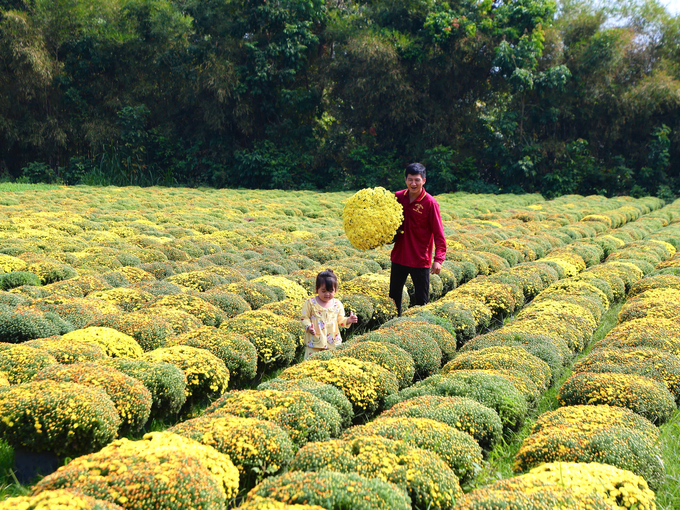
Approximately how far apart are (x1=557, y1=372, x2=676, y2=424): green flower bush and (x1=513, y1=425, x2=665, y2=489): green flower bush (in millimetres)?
628

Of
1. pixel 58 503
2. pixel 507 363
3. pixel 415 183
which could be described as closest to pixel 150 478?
pixel 58 503

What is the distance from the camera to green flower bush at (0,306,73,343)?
5941 mm

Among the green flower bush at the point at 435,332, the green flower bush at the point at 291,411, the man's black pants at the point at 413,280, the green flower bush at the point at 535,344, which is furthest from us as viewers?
the man's black pants at the point at 413,280

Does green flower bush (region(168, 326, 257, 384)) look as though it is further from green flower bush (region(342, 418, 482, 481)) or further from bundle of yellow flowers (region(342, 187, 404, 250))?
bundle of yellow flowers (region(342, 187, 404, 250))

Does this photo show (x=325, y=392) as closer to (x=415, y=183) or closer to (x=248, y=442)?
(x=248, y=442)

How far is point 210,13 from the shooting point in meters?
31.5

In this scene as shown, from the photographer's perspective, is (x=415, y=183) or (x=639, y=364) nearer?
(x=639, y=364)

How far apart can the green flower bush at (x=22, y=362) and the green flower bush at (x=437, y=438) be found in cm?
277

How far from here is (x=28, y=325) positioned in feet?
19.8

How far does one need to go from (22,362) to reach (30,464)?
3.73 feet

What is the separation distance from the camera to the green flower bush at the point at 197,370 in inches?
197

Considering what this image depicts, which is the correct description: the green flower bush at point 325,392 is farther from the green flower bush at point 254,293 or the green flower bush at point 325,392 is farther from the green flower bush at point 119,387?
the green flower bush at point 254,293

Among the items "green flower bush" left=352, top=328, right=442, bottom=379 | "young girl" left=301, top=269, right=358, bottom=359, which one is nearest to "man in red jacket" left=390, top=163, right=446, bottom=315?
"green flower bush" left=352, top=328, right=442, bottom=379

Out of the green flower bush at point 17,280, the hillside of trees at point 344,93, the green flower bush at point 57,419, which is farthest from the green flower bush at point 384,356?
the hillside of trees at point 344,93
